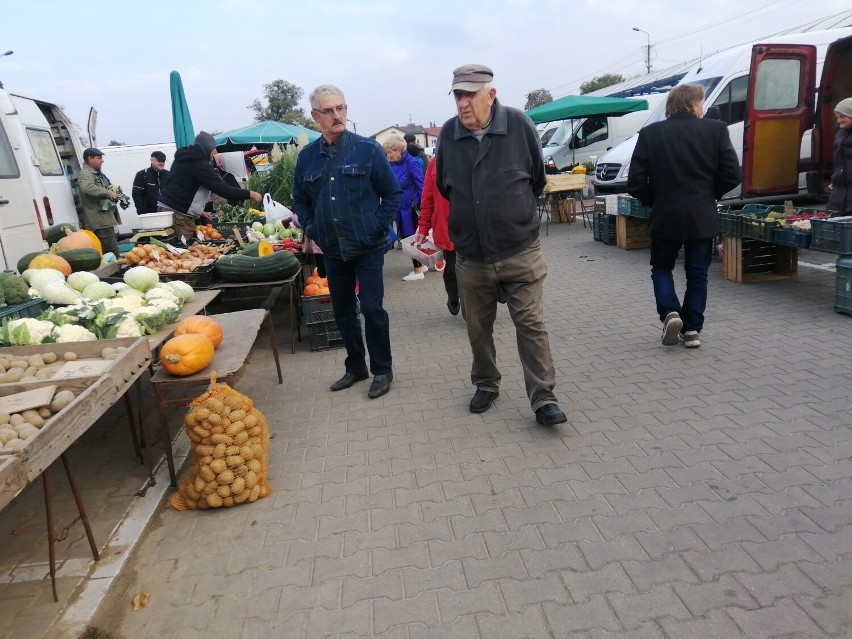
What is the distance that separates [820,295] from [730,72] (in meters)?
5.83

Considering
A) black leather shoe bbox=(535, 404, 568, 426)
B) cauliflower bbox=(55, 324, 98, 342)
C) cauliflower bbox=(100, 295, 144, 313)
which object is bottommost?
black leather shoe bbox=(535, 404, 568, 426)

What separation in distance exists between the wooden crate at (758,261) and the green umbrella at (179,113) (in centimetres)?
871

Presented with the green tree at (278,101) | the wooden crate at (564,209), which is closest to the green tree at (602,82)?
the green tree at (278,101)

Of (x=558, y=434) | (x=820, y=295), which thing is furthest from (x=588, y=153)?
(x=558, y=434)

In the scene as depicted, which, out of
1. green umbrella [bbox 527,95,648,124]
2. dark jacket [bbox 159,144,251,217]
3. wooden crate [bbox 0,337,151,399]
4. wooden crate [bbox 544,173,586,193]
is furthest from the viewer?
green umbrella [bbox 527,95,648,124]

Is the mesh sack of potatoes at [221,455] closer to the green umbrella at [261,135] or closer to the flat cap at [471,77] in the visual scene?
the flat cap at [471,77]

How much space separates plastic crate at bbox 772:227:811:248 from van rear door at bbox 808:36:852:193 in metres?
3.15

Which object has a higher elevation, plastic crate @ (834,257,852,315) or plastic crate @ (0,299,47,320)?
plastic crate @ (0,299,47,320)

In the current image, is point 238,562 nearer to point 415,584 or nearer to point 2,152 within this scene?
point 415,584

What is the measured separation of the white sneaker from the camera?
17.1ft

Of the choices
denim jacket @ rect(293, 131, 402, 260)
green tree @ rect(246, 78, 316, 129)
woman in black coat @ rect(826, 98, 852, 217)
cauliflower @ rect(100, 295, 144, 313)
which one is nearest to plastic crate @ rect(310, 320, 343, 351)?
denim jacket @ rect(293, 131, 402, 260)

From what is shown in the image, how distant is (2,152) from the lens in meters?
7.52

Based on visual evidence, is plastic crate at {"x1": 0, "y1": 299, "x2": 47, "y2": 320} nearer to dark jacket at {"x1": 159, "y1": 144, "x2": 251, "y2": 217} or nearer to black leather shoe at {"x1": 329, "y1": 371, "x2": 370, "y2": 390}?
black leather shoe at {"x1": 329, "y1": 371, "x2": 370, "y2": 390}

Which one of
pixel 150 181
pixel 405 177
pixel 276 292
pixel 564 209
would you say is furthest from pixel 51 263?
pixel 564 209
